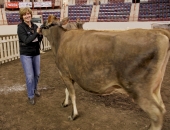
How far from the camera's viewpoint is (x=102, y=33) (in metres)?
2.84

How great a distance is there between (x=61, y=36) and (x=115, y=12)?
64.8 feet

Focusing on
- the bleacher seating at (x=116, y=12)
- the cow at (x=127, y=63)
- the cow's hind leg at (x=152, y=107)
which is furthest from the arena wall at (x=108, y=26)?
the cow's hind leg at (x=152, y=107)

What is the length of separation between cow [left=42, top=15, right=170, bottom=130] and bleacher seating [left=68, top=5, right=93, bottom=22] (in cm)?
2024

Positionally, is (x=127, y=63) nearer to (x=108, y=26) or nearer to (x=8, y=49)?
(x=8, y=49)

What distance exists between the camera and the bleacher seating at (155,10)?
19.7 meters

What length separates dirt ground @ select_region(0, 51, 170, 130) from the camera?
338cm

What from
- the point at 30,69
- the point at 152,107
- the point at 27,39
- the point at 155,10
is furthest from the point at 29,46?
the point at 155,10

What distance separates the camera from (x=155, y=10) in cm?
2078

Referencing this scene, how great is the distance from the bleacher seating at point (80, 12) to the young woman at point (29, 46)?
62.3ft

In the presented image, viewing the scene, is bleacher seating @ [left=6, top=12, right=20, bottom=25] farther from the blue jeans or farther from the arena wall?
the blue jeans

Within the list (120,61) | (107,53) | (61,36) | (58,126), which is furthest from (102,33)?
(58,126)

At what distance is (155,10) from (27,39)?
20.0 metres

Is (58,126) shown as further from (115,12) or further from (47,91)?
(115,12)

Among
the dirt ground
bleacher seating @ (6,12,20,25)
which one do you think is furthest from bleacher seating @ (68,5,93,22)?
the dirt ground
